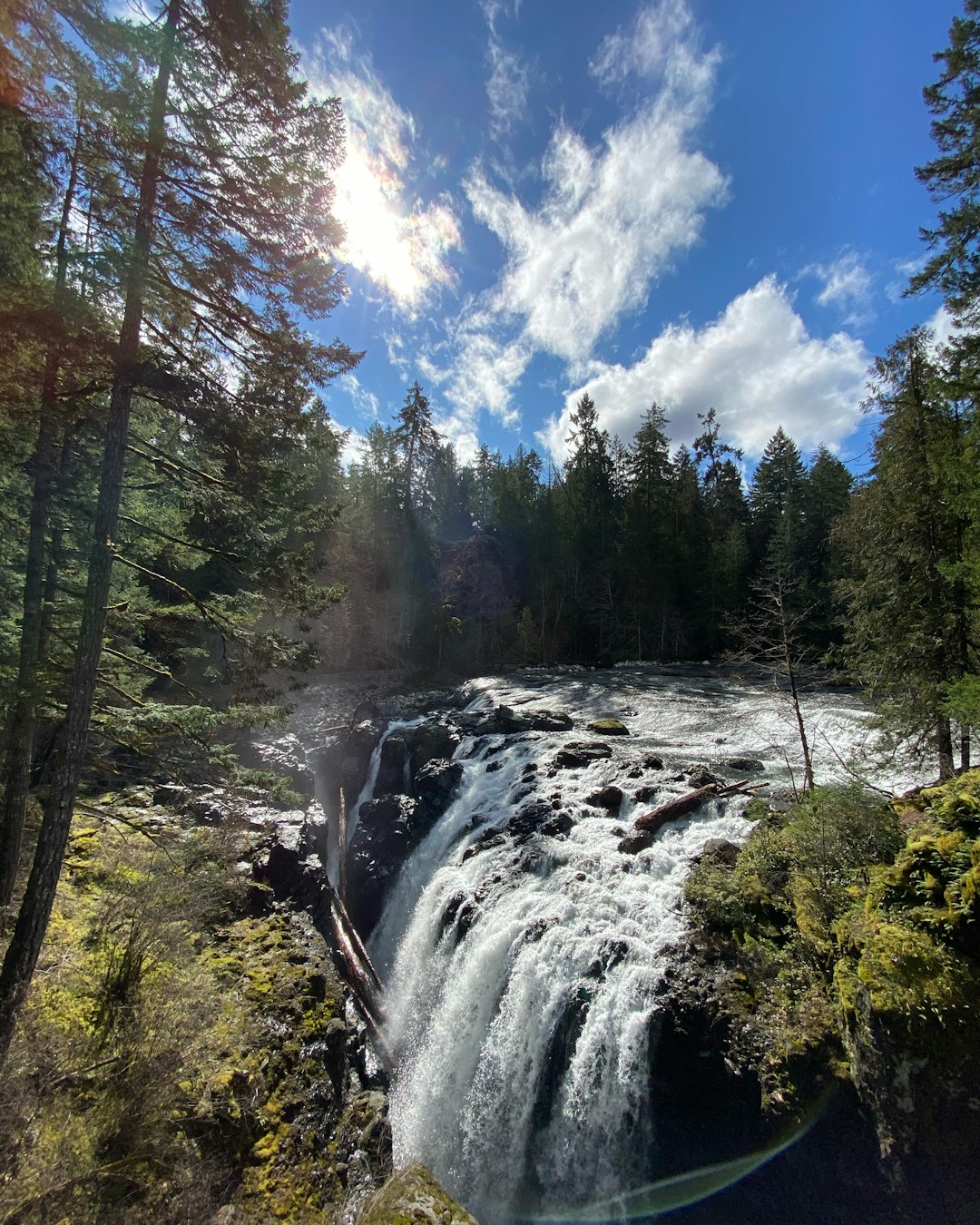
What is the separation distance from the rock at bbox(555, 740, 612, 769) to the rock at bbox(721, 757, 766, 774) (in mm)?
3294

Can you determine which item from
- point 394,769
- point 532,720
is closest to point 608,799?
point 532,720

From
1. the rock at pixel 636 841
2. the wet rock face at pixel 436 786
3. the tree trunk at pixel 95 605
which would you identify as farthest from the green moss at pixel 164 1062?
the wet rock face at pixel 436 786

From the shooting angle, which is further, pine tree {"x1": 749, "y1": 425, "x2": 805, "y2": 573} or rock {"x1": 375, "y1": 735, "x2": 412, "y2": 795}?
pine tree {"x1": 749, "y1": 425, "x2": 805, "y2": 573}

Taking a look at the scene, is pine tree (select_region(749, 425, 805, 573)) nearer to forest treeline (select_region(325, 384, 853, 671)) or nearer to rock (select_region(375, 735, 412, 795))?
forest treeline (select_region(325, 384, 853, 671))

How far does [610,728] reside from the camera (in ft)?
61.8

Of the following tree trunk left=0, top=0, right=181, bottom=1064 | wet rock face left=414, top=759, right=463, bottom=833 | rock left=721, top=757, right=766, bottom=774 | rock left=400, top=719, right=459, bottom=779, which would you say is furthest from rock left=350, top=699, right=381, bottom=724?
tree trunk left=0, top=0, right=181, bottom=1064

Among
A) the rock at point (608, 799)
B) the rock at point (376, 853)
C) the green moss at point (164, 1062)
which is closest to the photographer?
the green moss at point (164, 1062)

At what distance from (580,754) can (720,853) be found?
650cm

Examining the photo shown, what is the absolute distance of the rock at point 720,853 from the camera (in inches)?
354

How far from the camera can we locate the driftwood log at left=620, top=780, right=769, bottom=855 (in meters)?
10.3

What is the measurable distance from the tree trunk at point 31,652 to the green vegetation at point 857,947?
9411 mm

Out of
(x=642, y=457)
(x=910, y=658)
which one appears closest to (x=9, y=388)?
(x=910, y=658)

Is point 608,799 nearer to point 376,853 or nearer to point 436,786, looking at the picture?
point 436,786

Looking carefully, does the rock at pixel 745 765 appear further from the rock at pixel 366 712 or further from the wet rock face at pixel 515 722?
the rock at pixel 366 712
